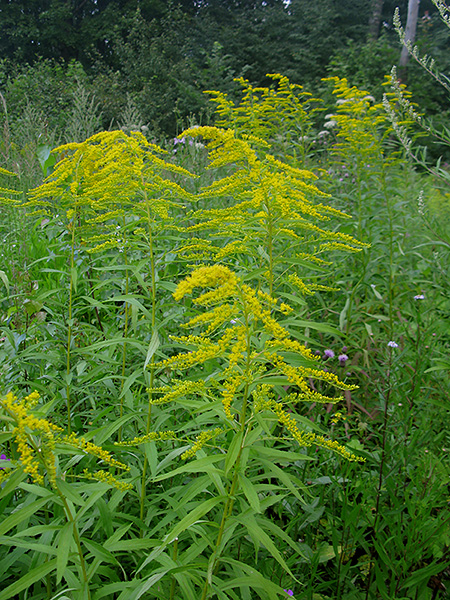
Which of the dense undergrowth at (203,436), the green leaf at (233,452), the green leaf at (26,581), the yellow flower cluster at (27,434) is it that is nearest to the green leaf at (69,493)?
the dense undergrowth at (203,436)

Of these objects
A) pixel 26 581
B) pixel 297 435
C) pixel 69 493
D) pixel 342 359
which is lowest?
pixel 342 359

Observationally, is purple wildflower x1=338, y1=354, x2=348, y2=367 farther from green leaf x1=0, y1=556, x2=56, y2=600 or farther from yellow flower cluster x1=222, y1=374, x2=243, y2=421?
green leaf x1=0, y1=556, x2=56, y2=600

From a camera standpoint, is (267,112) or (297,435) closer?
(297,435)

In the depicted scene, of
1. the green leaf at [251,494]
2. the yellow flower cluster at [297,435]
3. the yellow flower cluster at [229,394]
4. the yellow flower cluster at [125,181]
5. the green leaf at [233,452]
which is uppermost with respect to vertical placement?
the yellow flower cluster at [125,181]

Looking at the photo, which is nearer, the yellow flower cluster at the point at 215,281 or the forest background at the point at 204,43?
the yellow flower cluster at the point at 215,281

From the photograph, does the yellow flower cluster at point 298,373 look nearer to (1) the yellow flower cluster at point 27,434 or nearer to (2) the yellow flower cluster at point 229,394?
(2) the yellow flower cluster at point 229,394

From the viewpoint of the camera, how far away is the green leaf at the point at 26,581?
115cm

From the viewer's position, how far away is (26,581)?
46.1 inches

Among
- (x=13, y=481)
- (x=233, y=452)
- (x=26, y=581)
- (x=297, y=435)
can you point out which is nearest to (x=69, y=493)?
(x=13, y=481)

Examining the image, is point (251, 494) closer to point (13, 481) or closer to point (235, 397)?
point (235, 397)

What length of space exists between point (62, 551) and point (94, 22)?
28.4 metres

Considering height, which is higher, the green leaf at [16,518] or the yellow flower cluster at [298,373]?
the yellow flower cluster at [298,373]

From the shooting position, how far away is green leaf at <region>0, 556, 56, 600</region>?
1148mm

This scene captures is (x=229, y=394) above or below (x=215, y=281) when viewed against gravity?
below
